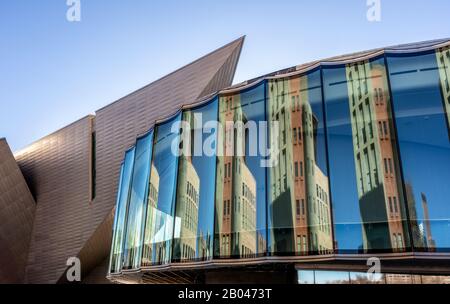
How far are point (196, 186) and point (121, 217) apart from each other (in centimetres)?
569

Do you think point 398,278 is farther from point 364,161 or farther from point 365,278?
point 364,161

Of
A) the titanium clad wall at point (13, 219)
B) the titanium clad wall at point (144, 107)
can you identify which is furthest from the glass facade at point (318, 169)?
the titanium clad wall at point (13, 219)

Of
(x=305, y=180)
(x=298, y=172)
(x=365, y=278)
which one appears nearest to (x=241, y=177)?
(x=298, y=172)

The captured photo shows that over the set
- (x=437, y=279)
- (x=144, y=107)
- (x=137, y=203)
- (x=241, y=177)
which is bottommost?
(x=437, y=279)

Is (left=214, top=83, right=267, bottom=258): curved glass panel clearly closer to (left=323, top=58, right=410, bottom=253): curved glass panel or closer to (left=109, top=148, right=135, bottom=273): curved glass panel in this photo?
(left=323, top=58, right=410, bottom=253): curved glass panel

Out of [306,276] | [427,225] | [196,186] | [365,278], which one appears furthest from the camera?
[196,186]

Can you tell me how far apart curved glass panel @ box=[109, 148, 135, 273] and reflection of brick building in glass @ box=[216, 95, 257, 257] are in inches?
237

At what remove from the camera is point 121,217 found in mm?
19250

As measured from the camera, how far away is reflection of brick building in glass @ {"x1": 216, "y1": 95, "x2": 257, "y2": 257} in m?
13.3

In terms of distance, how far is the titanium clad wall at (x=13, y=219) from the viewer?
102ft

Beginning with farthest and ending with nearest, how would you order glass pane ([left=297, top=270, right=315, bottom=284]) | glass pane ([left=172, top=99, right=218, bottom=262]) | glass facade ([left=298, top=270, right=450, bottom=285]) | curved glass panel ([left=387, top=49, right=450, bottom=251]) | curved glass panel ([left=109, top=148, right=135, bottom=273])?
curved glass panel ([left=109, top=148, right=135, bottom=273]) → glass pane ([left=172, top=99, right=218, bottom=262]) → glass pane ([left=297, top=270, right=315, bottom=284]) → glass facade ([left=298, top=270, right=450, bottom=285]) → curved glass panel ([left=387, top=49, right=450, bottom=251])

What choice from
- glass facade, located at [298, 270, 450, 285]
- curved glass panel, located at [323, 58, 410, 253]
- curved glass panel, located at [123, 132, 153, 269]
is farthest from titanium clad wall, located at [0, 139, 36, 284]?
curved glass panel, located at [323, 58, 410, 253]

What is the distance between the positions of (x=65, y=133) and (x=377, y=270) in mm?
25477

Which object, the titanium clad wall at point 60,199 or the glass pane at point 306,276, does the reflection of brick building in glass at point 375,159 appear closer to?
the glass pane at point 306,276
